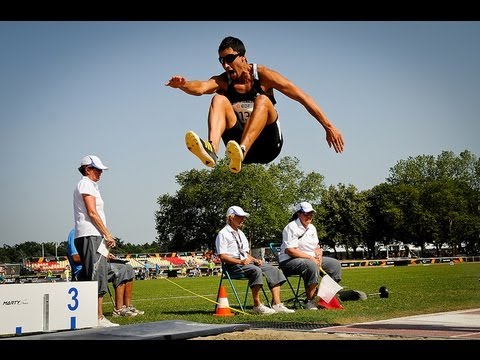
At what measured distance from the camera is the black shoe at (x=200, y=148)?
482 cm

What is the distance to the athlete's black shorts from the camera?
17.8 ft

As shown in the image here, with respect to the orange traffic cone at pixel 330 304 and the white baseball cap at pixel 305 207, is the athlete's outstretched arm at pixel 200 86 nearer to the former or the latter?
the white baseball cap at pixel 305 207

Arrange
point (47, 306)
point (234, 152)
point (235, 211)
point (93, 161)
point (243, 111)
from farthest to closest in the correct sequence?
point (235, 211) → point (93, 161) → point (47, 306) → point (243, 111) → point (234, 152)

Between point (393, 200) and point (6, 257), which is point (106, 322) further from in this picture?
point (393, 200)

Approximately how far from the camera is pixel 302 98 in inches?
214

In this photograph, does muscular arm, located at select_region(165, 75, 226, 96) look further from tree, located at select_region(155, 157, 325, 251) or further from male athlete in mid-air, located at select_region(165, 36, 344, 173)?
tree, located at select_region(155, 157, 325, 251)

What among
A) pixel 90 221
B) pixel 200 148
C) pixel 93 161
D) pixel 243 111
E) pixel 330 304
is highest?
pixel 243 111

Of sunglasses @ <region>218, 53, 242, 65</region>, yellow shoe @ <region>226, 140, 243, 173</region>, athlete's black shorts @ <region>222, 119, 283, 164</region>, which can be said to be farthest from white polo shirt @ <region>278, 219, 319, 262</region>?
yellow shoe @ <region>226, 140, 243, 173</region>

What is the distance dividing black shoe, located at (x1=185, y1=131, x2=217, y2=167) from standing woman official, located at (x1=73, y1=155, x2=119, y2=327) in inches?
58.8

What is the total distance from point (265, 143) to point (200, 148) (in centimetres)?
88

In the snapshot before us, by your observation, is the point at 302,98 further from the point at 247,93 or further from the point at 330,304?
the point at 330,304

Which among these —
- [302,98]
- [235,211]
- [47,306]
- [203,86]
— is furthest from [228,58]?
[47,306]
